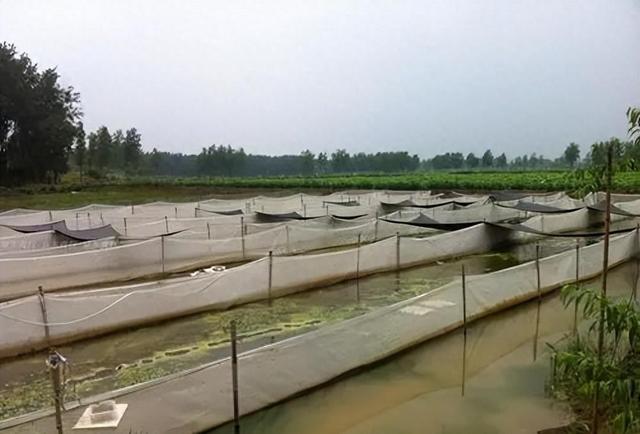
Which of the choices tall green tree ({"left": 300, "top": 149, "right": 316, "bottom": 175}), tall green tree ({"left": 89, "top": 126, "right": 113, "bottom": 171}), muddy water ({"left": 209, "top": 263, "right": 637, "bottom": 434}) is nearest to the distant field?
tall green tree ({"left": 89, "top": 126, "right": 113, "bottom": 171})

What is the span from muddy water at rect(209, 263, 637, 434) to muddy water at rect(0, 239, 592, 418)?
1615mm

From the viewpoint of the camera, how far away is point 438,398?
16.1 feet

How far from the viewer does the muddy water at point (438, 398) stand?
14.2 ft

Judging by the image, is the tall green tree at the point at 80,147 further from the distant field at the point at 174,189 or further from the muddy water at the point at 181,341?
the muddy water at the point at 181,341

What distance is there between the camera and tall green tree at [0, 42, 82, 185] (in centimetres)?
3120

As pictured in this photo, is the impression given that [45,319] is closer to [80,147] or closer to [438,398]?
[438,398]

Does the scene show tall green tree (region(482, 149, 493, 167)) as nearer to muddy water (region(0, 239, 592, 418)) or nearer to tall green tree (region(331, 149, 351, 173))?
tall green tree (region(331, 149, 351, 173))

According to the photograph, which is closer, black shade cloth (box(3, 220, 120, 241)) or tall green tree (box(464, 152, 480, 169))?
black shade cloth (box(3, 220, 120, 241))

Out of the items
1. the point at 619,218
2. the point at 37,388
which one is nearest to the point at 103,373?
the point at 37,388

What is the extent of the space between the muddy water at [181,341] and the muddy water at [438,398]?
5.30 ft

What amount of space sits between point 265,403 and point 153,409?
3.34 feet

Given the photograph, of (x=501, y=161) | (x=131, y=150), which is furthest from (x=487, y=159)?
(x=131, y=150)

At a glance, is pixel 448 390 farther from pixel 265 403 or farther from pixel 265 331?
pixel 265 331

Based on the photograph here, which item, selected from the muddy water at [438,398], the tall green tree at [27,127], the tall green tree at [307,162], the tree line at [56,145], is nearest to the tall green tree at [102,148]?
the tree line at [56,145]
